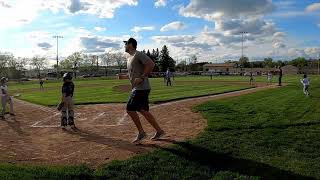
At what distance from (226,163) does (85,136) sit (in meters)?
3.97

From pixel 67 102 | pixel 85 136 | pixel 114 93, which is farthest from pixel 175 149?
pixel 114 93

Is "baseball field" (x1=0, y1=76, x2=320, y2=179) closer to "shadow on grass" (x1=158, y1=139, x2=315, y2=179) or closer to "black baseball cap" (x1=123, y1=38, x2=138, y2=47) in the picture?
"shadow on grass" (x1=158, y1=139, x2=315, y2=179)

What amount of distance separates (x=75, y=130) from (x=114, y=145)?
2686 mm

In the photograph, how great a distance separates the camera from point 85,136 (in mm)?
9922

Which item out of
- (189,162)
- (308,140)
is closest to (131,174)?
(189,162)

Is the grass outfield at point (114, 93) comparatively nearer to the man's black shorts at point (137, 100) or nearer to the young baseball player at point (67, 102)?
the young baseball player at point (67, 102)

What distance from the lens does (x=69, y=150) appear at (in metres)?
8.31

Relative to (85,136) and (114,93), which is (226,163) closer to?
(85,136)

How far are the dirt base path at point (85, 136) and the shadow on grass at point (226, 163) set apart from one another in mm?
618

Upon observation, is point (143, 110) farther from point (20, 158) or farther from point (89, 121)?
point (89, 121)

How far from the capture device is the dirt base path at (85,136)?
7.69 meters

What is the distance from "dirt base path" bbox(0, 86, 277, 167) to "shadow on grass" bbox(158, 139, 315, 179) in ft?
2.03

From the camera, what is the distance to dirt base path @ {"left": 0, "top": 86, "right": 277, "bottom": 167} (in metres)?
7.69

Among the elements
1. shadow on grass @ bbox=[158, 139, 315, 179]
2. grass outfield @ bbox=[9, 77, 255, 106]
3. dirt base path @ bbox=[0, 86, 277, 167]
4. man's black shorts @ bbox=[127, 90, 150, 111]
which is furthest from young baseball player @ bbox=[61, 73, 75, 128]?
grass outfield @ bbox=[9, 77, 255, 106]
